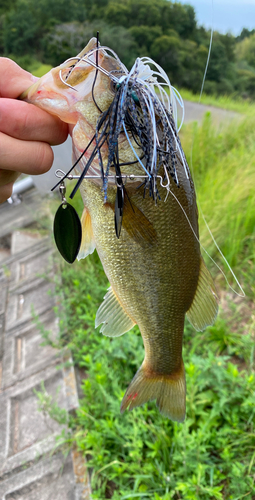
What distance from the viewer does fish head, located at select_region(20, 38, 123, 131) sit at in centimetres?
72

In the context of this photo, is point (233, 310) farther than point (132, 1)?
No

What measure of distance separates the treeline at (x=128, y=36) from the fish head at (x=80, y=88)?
337 inches

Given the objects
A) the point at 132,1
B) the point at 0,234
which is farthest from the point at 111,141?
the point at 132,1

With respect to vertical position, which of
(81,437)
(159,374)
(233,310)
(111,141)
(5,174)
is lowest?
(81,437)

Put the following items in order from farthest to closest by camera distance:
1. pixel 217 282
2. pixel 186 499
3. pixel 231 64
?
pixel 231 64, pixel 217 282, pixel 186 499

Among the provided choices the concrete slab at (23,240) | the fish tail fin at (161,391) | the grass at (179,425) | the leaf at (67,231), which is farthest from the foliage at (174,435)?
the concrete slab at (23,240)

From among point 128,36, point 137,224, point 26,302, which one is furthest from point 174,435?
point 128,36

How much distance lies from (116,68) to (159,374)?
0.96 metres

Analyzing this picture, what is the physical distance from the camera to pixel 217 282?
274cm

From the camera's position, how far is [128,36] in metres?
9.24

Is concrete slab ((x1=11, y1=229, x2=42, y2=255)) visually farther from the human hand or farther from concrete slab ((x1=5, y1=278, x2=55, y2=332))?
the human hand

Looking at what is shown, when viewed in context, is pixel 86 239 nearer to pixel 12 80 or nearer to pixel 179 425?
pixel 12 80

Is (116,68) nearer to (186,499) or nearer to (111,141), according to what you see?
(111,141)

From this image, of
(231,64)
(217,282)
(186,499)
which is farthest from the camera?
(231,64)
